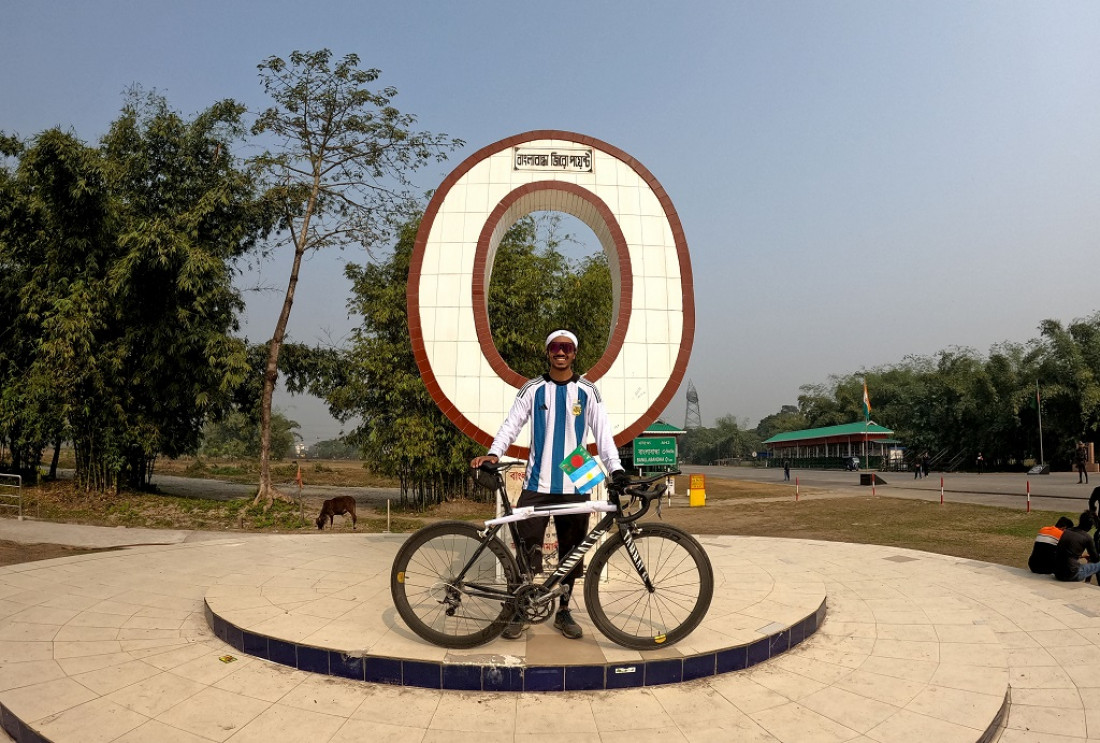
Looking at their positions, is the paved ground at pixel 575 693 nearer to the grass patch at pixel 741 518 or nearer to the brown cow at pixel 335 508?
the grass patch at pixel 741 518

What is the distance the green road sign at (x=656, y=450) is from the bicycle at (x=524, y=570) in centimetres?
1170

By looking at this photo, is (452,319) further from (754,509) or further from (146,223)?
(754,509)

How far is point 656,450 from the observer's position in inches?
622

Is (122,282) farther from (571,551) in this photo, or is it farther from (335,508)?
(571,551)

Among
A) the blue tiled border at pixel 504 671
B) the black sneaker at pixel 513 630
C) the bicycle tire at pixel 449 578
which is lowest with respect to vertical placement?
the blue tiled border at pixel 504 671

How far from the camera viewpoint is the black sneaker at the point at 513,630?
378 centimetres

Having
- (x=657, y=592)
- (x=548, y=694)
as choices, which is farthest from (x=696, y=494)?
(x=548, y=694)

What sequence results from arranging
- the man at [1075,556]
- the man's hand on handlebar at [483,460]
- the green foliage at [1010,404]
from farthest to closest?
the green foliage at [1010,404], the man at [1075,556], the man's hand on handlebar at [483,460]

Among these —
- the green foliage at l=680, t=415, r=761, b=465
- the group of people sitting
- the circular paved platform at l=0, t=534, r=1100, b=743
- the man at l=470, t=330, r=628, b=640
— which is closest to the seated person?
the group of people sitting

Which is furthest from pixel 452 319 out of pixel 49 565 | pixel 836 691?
pixel 49 565

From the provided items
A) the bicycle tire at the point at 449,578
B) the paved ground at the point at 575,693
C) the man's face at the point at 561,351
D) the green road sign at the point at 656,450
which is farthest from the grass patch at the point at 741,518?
the bicycle tire at the point at 449,578

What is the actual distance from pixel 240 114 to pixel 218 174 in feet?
4.75

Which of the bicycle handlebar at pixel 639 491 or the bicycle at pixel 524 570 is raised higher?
the bicycle handlebar at pixel 639 491

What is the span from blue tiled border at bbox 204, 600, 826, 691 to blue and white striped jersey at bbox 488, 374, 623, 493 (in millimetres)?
1015
